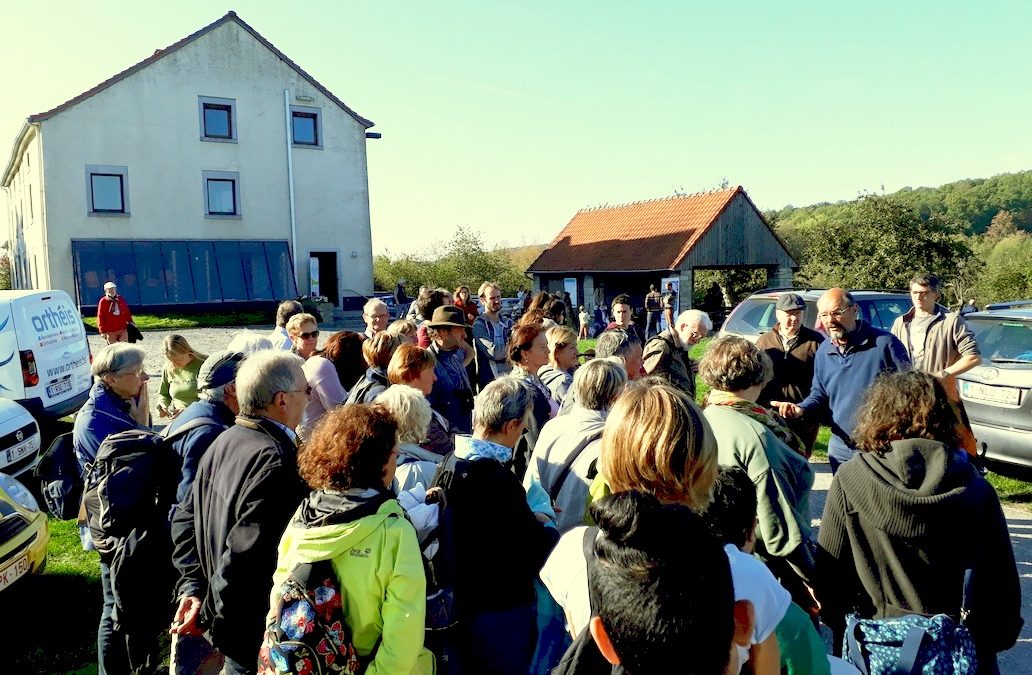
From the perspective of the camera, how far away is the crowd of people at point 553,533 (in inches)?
71.7

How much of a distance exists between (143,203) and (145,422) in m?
23.5

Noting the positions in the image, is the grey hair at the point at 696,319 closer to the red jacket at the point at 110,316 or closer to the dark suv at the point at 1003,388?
the dark suv at the point at 1003,388

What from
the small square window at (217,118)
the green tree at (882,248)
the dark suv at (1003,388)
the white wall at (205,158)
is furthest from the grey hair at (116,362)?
the green tree at (882,248)

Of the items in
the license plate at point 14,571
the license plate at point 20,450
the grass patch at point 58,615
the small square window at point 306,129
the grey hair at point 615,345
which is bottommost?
the grass patch at point 58,615

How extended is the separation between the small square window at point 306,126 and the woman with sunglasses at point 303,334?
2314 centimetres

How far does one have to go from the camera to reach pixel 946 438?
2.53 m

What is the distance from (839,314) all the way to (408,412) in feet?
10.0

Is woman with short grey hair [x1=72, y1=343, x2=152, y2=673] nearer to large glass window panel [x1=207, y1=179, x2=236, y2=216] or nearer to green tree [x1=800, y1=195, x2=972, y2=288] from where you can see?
large glass window panel [x1=207, y1=179, x2=236, y2=216]

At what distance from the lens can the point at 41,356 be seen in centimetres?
846

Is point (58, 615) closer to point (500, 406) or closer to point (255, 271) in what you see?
point (500, 406)

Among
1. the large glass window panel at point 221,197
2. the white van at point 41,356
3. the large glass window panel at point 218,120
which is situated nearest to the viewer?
the white van at point 41,356

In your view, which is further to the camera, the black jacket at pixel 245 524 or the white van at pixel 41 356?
the white van at pixel 41 356

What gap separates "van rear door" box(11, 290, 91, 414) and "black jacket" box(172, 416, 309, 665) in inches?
272

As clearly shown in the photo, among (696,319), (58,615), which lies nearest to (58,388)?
(58,615)
